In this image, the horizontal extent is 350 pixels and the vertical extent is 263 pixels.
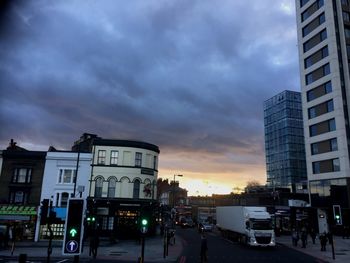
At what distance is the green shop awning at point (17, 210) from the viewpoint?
41875 mm

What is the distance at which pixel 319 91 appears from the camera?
6031 centimetres

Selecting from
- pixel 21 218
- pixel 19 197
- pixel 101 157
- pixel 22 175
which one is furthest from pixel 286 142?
pixel 21 218

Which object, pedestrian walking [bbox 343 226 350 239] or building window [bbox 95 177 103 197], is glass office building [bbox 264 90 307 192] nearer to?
pedestrian walking [bbox 343 226 350 239]

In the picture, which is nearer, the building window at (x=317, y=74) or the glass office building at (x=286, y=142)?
the building window at (x=317, y=74)

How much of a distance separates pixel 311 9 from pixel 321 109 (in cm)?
2009

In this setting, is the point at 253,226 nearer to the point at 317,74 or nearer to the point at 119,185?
the point at 119,185

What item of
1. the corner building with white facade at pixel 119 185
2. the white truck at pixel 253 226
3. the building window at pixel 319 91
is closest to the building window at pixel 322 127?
the building window at pixel 319 91

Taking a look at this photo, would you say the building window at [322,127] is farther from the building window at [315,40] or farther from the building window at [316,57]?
the building window at [315,40]

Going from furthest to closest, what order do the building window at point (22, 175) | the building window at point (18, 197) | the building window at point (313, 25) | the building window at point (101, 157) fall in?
the building window at point (313, 25)
the building window at point (101, 157)
the building window at point (22, 175)
the building window at point (18, 197)

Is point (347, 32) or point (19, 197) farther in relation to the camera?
point (347, 32)

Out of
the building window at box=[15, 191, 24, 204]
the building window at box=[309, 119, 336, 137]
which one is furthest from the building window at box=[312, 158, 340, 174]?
the building window at box=[15, 191, 24, 204]

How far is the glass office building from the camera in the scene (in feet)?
366

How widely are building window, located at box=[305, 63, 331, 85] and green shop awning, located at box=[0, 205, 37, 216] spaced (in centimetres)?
5140

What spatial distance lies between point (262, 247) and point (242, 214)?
3994mm
